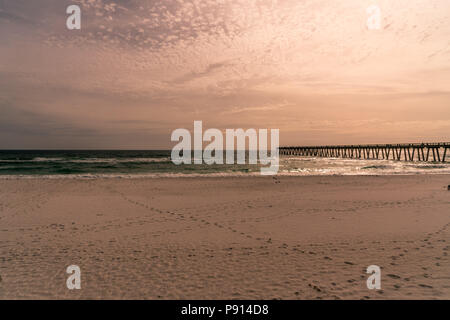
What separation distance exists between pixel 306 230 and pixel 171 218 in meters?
4.69

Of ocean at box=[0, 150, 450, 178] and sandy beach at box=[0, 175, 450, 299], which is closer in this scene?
sandy beach at box=[0, 175, 450, 299]

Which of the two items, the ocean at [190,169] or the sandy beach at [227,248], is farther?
the ocean at [190,169]

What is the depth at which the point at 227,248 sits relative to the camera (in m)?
7.38

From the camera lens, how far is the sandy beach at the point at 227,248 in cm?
521

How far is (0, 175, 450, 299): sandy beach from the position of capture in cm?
521

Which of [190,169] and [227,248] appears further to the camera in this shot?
[190,169]

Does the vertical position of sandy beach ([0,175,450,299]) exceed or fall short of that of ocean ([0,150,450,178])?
it falls short

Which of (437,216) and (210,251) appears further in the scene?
(437,216)

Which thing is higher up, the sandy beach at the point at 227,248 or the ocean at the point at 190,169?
the ocean at the point at 190,169

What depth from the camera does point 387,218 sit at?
34.0 feet

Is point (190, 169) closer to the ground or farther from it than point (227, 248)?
farther from it
